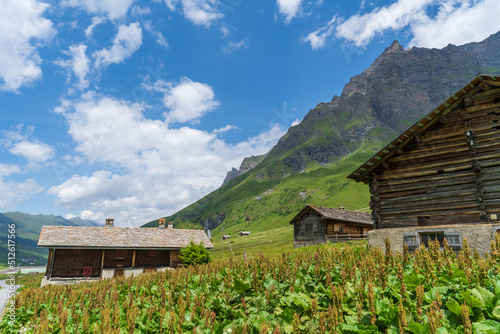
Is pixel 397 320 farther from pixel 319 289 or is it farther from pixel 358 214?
pixel 358 214

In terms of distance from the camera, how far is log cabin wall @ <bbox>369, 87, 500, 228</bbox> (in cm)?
1341

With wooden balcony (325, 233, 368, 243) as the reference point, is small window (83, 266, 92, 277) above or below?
below

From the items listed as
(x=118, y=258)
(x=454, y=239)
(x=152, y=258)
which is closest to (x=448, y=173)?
(x=454, y=239)

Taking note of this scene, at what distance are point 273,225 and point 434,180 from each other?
483 feet

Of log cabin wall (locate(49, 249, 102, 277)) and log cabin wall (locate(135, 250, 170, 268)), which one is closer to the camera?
log cabin wall (locate(49, 249, 102, 277))

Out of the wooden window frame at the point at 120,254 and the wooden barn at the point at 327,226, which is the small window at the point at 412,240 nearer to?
the wooden barn at the point at 327,226

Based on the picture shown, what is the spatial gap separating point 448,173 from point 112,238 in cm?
3236

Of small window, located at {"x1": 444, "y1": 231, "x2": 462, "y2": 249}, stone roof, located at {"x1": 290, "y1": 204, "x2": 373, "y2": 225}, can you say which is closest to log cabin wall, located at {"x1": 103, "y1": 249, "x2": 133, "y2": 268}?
stone roof, located at {"x1": 290, "y1": 204, "x2": 373, "y2": 225}

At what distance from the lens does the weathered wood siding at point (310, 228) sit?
144ft

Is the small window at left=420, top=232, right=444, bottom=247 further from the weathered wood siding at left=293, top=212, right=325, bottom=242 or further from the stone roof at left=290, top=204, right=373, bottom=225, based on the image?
the weathered wood siding at left=293, top=212, right=325, bottom=242

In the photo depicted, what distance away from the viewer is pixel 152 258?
33719mm

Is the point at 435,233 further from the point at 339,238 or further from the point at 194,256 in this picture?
the point at 339,238

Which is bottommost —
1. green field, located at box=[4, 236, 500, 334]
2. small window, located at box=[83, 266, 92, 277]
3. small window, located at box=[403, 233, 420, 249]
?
small window, located at box=[83, 266, 92, 277]

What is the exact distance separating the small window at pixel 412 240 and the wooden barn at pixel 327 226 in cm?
2732
